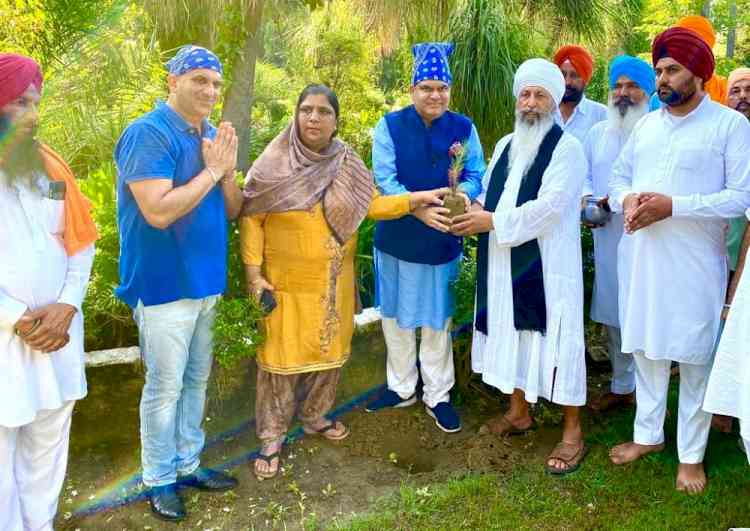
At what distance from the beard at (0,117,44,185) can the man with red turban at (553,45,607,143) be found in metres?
3.29

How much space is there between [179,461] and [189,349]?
1.95 ft

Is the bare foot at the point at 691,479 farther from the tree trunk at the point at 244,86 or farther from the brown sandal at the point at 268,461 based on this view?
the tree trunk at the point at 244,86

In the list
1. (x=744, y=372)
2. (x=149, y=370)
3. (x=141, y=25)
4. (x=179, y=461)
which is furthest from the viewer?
(x=141, y=25)

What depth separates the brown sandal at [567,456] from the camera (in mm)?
3633

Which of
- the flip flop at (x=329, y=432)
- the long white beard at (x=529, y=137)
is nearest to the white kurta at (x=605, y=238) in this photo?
the long white beard at (x=529, y=137)

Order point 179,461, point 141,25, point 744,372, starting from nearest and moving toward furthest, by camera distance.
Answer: point 744,372, point 179,461, point 141,25

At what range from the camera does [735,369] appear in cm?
289

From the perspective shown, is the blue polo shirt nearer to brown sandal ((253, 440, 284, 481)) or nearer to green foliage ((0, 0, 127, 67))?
brown sandal ((253, 440, 284, 481))

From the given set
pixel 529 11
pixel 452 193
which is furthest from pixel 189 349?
pixel 529 11

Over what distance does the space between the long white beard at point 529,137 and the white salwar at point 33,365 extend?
84.6 inches

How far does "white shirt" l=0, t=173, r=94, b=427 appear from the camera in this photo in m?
2.47

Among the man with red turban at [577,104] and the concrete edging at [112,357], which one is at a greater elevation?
the man with red turban at [577,104]

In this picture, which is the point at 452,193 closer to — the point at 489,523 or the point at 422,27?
the point at 489,523

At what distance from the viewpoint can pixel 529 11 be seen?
9867mm
